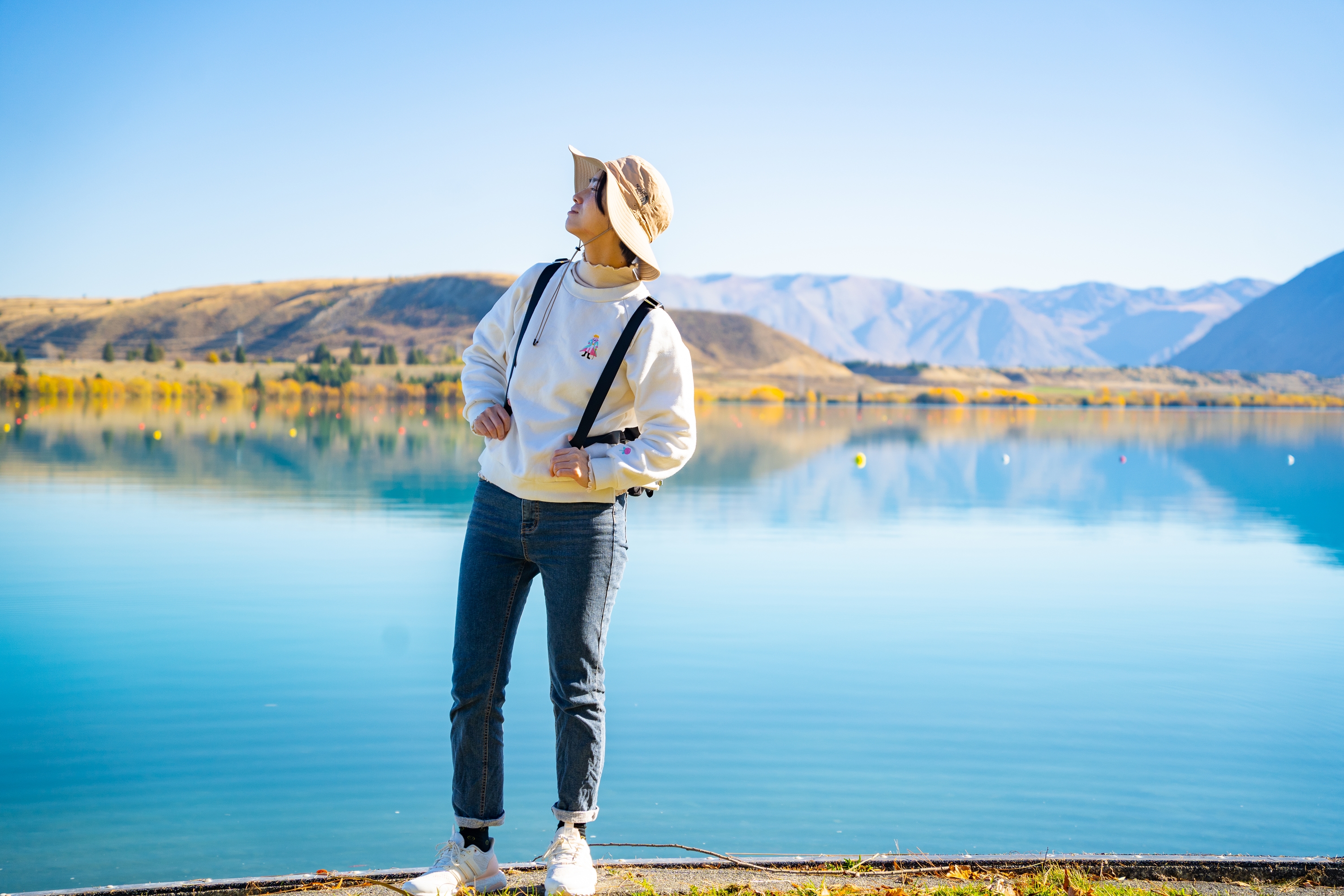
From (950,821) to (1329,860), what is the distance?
1972 millimetres

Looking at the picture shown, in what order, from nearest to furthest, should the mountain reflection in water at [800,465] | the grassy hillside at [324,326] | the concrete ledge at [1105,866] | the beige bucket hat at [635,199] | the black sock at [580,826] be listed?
1. the beige bucket hat at [635,199]
2. the black sock at [580,826]
3. the concrete ledge at [1105,866]
4. the mountain reflection in water at [800,465]
5. the grassy hillside at [324,326]

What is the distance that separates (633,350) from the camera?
3.45m

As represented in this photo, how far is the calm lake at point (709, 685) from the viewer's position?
5.39m

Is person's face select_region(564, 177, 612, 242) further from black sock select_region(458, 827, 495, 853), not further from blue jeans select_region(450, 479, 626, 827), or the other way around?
black sock select_region(458, 827, 495, 853)

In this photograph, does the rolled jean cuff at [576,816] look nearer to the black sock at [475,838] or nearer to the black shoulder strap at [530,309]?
the black sock at [475,838]

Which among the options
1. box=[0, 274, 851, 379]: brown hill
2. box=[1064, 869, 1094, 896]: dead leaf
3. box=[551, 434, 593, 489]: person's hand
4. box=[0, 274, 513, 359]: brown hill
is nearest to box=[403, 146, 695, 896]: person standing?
box=[551, 434, 593, 489]: person's hand

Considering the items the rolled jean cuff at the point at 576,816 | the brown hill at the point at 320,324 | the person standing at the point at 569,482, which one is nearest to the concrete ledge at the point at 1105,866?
the rolled jean cuff at the point at 576,816

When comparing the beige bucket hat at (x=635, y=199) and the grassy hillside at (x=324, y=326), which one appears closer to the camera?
the beige bucket hat at (x=635, y=199)

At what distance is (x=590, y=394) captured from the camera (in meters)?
3.50

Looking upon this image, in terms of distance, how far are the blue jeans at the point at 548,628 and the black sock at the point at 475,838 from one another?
17 mm

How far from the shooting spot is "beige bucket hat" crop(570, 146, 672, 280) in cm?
343

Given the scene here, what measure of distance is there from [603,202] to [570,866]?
1.98 meters

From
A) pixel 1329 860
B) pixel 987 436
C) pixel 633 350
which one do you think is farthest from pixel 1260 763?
pixel 987 436

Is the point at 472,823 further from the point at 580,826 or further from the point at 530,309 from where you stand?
the point at 530,309
